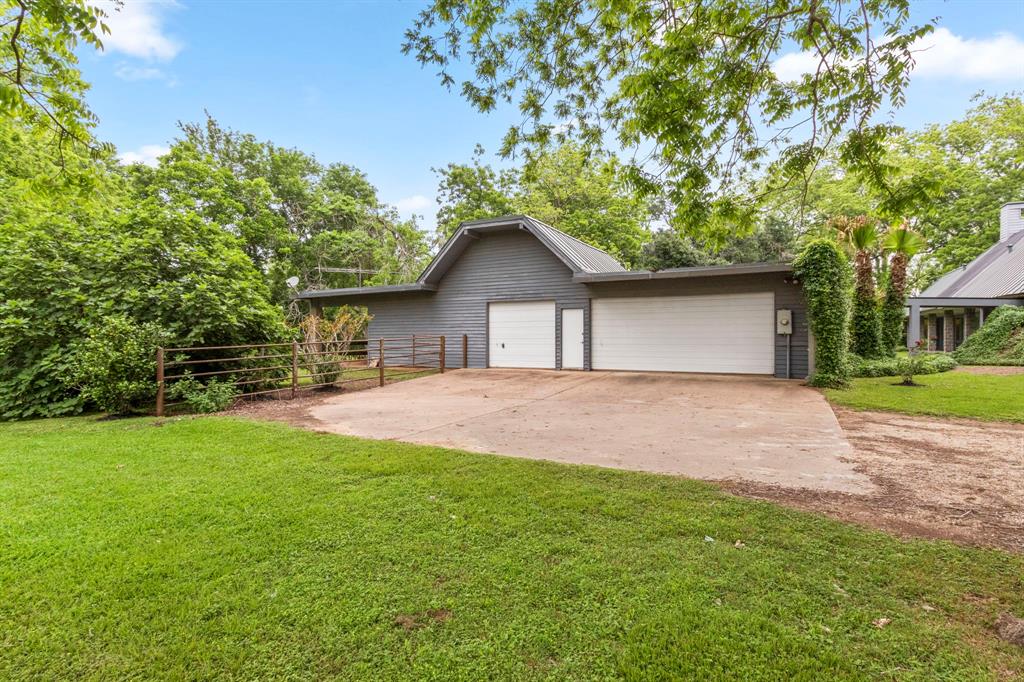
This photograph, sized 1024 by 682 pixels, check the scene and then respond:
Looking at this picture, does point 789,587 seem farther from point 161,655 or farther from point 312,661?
point 161,655

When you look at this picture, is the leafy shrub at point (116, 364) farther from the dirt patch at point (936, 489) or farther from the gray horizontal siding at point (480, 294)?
the gray horizontal siding at point (480, 294)

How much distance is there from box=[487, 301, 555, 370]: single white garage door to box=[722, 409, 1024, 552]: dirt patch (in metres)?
8.76

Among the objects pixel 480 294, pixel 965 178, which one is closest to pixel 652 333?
pixel 480 294

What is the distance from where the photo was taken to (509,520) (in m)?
2.99

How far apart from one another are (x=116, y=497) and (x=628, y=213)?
23649 millimetres

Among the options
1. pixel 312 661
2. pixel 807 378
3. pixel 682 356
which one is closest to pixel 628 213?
pixel 682 356

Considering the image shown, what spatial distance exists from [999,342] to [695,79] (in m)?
15.9

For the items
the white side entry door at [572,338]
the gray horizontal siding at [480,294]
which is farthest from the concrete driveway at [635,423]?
the gray horizontal siding at [480,294]

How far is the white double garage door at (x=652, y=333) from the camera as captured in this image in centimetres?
1121

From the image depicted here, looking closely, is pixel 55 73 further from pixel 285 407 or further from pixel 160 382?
pixel 285 407

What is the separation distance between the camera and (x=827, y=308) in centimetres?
938

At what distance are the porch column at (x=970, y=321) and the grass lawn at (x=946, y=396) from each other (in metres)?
8.34

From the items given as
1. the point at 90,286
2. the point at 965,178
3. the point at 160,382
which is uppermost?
the point at 965,178

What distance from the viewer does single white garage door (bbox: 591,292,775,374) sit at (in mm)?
11141
